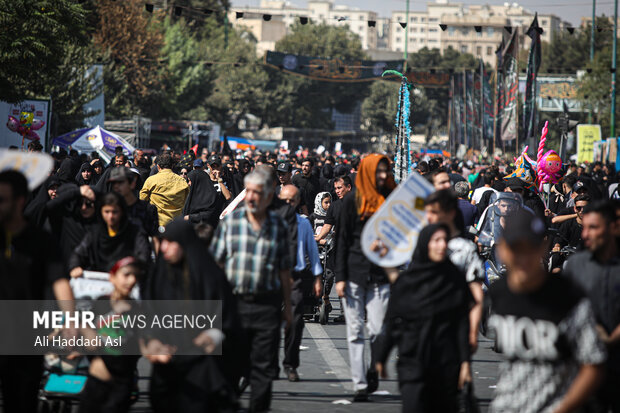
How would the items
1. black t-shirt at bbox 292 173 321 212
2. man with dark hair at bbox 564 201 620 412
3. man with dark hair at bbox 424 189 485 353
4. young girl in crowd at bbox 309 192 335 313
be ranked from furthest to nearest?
black t-shirt at bbox 292 173 321 212 → young girl in crowd at bbox 309 192 335 313 → man with dark hair at bbox 424 189 485 353 → man with dark hair at bbox 564 201 620 412

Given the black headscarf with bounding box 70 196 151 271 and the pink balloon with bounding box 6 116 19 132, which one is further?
the pink balloon with bounding box 6 116 19 132

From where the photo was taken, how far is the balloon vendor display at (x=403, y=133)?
46.6ft

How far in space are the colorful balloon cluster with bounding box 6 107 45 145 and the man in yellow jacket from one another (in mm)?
13338

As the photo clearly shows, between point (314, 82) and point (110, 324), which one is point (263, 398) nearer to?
point (110, 324)

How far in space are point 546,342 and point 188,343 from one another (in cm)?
210

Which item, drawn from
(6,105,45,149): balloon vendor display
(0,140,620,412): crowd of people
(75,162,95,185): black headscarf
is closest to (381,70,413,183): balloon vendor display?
(75,162,95,185): black headscarf

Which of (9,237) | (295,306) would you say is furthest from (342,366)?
(9,237)

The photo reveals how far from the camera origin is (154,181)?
1162 cm

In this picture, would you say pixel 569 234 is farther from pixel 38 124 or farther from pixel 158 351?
pixel 38 124

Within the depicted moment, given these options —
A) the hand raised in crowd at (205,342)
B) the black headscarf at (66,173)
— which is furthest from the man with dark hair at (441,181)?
the black headscarf at (66,173)

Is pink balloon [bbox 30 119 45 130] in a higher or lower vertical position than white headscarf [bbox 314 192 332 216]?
higher

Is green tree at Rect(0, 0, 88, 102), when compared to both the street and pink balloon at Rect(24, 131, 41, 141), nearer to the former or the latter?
pink balloon at Rect(24, 131, 41, 141)

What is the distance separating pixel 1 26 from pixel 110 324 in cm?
1571

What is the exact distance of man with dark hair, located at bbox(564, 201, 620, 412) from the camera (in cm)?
527
